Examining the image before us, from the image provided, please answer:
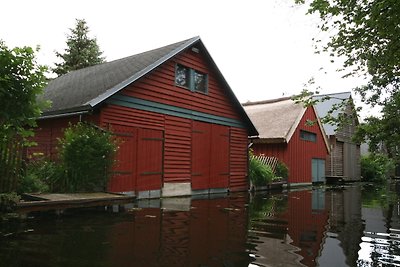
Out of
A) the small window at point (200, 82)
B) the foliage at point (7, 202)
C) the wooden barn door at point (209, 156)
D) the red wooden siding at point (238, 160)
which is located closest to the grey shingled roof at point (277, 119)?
the red wooden siding at point (238, 160)

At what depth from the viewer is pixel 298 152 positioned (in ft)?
80.1

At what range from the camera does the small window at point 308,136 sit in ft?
83.3

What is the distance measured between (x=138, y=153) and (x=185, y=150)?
280 centimetres

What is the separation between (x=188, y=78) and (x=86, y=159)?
22.8 ft

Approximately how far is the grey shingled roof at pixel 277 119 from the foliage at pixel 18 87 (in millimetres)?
16049

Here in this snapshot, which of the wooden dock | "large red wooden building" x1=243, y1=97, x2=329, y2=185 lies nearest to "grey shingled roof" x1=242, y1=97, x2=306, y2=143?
"large red wooden building" x1=243, y1=97, x2=329, y2=185

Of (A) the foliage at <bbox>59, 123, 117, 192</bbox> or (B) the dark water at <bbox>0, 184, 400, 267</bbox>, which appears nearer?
(B) the dark water at <bbox>0, 184, 400, 267</bbox>

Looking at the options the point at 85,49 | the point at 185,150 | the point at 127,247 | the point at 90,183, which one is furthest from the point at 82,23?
the point at 127,247

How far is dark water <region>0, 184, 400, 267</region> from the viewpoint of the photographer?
185 inches

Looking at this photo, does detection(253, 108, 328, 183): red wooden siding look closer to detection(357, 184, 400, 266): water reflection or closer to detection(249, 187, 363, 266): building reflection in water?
detection(249, 187, 363, 266): building reflection in water

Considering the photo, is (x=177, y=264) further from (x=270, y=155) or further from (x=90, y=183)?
(x=270, y=155)

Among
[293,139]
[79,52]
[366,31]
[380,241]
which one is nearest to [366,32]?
[366,31]

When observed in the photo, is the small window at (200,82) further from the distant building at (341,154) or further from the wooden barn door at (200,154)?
the distant building at (341,154)

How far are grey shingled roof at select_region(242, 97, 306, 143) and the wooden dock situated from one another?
14.6m
